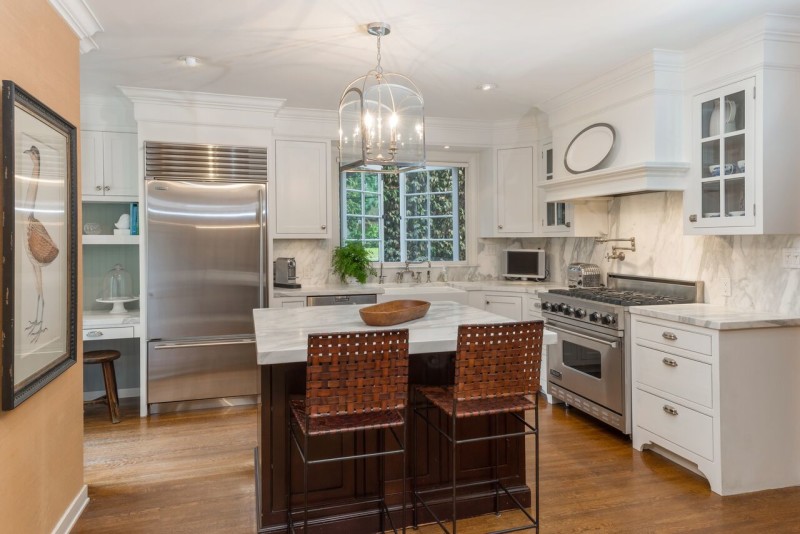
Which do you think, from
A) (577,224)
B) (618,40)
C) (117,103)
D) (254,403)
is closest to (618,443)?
(577,224)

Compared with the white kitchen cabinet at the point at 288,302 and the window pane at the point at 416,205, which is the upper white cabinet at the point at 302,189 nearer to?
the white kitchen cabinet at the point at 288,302

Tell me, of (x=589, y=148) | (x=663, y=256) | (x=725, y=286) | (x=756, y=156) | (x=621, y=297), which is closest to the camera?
(x=756, y=156)

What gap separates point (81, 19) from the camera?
2.72 metres

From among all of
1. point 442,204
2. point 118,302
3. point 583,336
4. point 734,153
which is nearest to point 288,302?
point 118,302

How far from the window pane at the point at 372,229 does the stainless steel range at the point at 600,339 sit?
1.92 meters

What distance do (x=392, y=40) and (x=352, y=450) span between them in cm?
229

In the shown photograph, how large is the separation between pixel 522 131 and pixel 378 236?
1.74 meters

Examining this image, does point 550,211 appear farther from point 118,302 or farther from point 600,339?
point 118,302

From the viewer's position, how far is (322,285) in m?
5.16

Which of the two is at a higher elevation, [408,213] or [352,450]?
[408,213]

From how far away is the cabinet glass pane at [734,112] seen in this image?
10.1ft

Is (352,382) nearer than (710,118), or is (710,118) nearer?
(352,382)

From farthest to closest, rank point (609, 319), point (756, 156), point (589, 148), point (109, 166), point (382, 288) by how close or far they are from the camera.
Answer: point (382, 288) < point (109, 166) < point (589, 148) < point (609, 319) < point (756, 156)

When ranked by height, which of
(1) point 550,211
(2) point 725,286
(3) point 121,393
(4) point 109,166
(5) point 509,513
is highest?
(4) point 109,166
